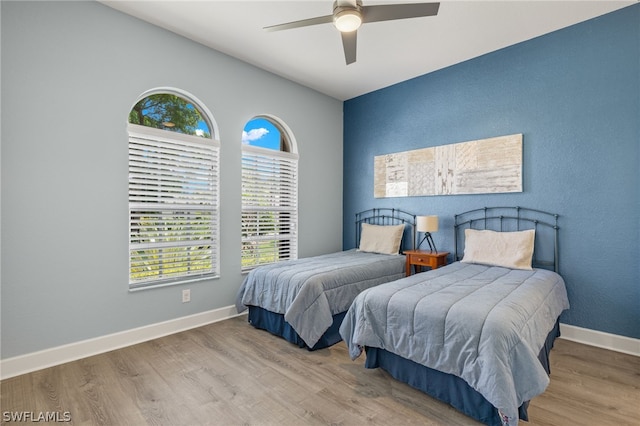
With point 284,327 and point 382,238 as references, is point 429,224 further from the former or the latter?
point 284,327

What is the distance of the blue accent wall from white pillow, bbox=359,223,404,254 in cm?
60

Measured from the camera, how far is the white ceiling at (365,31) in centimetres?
284

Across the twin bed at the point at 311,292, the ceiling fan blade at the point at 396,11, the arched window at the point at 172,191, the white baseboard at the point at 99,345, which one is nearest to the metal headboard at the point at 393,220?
the twin bed at the point at 311,292

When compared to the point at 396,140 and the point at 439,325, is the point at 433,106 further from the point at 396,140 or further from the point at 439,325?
the point at 439,325

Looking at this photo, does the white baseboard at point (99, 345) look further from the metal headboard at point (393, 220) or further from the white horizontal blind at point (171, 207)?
the metal headboard at point (393, 220)

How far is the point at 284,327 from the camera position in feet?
10.2

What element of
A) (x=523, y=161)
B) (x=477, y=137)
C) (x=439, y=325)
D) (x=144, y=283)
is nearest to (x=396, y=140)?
(x=477, y=137)

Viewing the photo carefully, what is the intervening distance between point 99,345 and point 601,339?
4.55 metres

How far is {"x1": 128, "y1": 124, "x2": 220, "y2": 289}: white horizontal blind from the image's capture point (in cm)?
307

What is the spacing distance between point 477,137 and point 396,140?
112 cm

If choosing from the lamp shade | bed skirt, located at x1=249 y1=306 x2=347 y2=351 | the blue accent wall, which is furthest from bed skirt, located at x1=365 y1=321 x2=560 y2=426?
the lamp shade

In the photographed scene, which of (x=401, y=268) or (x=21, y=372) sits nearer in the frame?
(x=21, y=372)

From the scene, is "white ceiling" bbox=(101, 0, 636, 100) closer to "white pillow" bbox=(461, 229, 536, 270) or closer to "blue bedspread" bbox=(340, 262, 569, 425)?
"white pillow" bbox=(461, 229, 536, 270)

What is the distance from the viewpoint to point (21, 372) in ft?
7.90
